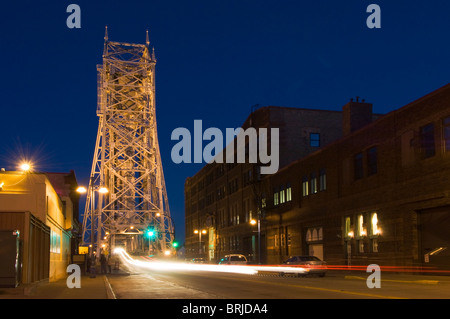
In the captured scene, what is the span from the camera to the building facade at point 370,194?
35.2 m

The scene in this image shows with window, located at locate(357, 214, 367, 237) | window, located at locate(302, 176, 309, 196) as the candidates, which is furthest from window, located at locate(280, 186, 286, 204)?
window, located at locate(357, 214, 367, 237)

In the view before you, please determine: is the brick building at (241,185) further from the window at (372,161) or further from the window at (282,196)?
the window at (372,161)

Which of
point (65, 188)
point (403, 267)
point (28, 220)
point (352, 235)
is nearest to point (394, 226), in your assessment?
point (403, 267)

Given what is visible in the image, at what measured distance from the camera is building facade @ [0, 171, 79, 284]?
80.8ft

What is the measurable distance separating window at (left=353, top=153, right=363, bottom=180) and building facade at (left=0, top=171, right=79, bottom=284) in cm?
2153

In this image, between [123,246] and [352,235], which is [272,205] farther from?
[123,246]

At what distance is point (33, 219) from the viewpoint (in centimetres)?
2572

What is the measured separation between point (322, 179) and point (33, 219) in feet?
101

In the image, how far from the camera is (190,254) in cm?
10788

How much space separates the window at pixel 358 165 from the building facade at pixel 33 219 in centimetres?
2153

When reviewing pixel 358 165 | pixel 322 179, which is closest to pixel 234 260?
pixel 322 179

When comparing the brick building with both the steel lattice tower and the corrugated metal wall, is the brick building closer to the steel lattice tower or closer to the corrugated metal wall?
the steel lattice tower

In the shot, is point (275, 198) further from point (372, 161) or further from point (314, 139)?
point (372, 161)

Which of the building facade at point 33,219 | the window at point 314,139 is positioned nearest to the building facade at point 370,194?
the window at point 314,139
